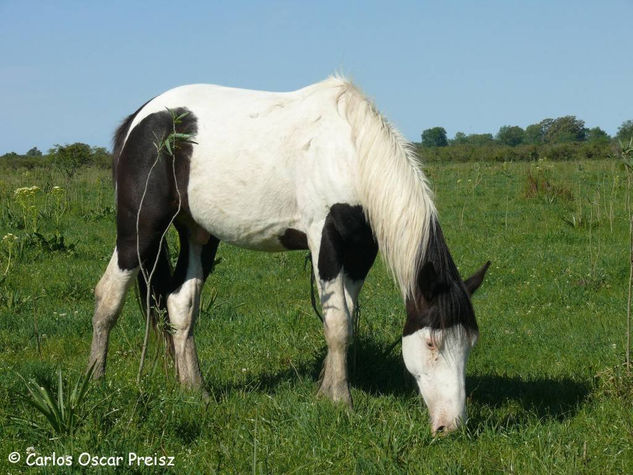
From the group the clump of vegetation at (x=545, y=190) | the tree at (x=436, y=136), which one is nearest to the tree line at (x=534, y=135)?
the tree at (x=436, y=136)

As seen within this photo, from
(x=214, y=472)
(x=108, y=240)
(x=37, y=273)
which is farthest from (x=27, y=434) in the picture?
(x=108, y=240)

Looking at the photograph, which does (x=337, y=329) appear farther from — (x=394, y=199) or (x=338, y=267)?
(x=394, y=199)

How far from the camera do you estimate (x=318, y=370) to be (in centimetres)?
→ 522

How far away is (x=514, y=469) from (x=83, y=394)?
86.9 inches

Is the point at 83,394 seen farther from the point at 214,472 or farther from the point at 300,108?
the point at 300,108

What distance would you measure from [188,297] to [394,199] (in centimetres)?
191

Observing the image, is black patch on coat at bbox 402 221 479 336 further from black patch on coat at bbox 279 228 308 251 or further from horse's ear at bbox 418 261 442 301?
black patch on coat at bbox 279 228 308 251

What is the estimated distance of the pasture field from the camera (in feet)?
11.4

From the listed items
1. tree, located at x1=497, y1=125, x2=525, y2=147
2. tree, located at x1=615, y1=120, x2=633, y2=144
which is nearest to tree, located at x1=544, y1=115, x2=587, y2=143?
tree, located at x1=497, y1=125, x2=525, y2=147

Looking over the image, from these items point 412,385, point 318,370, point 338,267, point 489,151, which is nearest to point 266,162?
point 338,267

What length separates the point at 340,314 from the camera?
4.34 m

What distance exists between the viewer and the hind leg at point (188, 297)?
494 cm

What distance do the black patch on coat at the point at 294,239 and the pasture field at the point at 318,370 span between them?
38.1 inches

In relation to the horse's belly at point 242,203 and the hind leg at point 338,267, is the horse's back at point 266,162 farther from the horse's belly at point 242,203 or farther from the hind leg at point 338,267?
the hind leg at point 338,267
